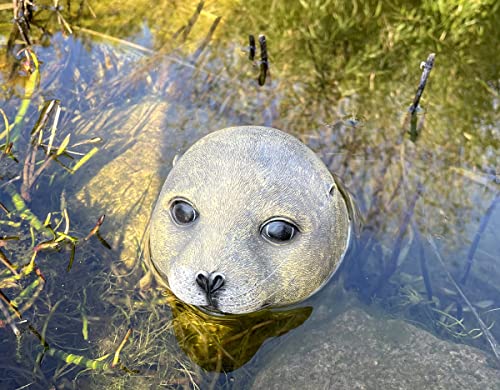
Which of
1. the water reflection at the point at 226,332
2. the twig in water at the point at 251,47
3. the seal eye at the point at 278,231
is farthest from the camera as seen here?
the twig in water at the point at 251,47

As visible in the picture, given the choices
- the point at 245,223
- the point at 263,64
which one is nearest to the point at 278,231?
the point at 245,223

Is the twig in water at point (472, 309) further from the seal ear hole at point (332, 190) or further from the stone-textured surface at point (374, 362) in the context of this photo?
the seal ear hole at point (332, 190)

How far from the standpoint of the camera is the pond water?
150 inches

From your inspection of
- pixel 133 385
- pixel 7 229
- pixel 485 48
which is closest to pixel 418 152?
pixel 485 48

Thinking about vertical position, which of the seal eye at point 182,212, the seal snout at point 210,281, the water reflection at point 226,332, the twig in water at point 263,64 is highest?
the twig in water at point 263,64

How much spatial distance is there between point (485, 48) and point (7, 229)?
16.3 feet

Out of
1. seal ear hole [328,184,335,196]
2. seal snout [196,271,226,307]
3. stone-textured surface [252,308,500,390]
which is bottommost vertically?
stone-textured surface [252,308,500,390]

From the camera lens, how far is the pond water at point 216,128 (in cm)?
380

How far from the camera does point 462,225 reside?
4.57 m

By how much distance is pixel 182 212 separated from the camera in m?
3.50

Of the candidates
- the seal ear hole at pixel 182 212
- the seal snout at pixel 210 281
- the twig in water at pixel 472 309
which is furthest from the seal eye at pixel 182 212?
the twig in water at pixel 472 309

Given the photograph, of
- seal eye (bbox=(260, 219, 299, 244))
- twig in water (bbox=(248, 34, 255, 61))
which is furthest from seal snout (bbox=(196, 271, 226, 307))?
twig in water (bbox=(248, 34, 255, 61))

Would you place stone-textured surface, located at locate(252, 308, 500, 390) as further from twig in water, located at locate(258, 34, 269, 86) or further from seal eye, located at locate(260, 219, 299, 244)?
twig in water, located at locate(258, 34, 269, 86)

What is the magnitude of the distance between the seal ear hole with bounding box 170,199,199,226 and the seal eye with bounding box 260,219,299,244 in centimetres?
43
